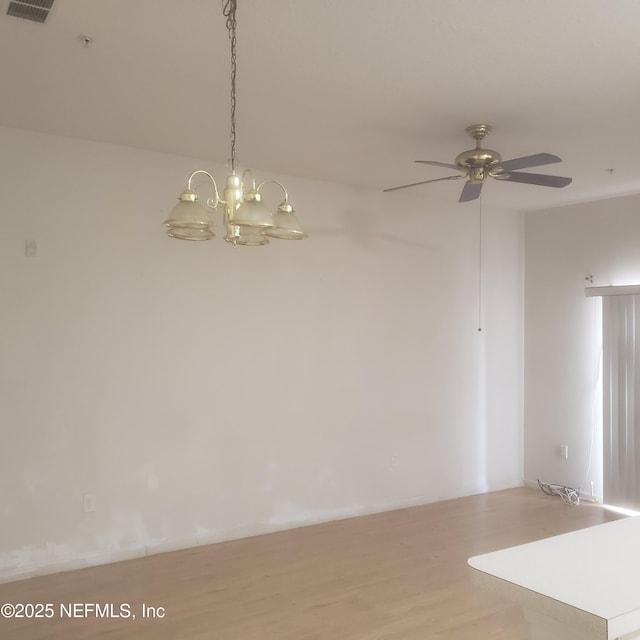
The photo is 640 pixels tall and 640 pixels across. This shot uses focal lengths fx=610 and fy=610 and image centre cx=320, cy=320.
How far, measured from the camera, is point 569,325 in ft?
19.2

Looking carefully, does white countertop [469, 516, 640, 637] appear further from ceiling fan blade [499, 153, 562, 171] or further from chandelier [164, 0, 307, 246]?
ceiling fan blade [499, 153, 562, 171]

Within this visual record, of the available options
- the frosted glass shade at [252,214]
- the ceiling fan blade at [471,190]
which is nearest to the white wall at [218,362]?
the ceiling fan blade at [471,190]

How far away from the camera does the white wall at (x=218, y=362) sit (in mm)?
3820

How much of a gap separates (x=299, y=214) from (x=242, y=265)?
666mm

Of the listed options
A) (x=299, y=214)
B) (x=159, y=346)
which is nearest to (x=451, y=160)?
(x=299, y=214)

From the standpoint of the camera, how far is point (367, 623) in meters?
3.19

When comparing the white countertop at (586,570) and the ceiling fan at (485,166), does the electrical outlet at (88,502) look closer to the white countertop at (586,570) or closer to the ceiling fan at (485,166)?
the ceiling fan at (485,166)

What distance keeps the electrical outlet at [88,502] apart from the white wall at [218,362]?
1.2 inches

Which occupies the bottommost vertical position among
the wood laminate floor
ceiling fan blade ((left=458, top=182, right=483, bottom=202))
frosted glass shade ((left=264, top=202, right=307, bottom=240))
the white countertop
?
the wood laminate floor

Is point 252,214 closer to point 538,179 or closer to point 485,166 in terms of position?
point 485,166

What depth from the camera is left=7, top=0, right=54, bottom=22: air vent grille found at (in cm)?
223

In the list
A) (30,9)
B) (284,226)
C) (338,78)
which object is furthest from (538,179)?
(30,9)

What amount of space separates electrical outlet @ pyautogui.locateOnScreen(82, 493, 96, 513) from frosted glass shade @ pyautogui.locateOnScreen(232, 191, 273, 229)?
272 cm

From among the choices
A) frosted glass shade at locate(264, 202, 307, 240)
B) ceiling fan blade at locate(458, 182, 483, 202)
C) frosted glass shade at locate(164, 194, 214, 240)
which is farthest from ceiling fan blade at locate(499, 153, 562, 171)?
frosted glass shade at locate(164, 194, 214, 240)
